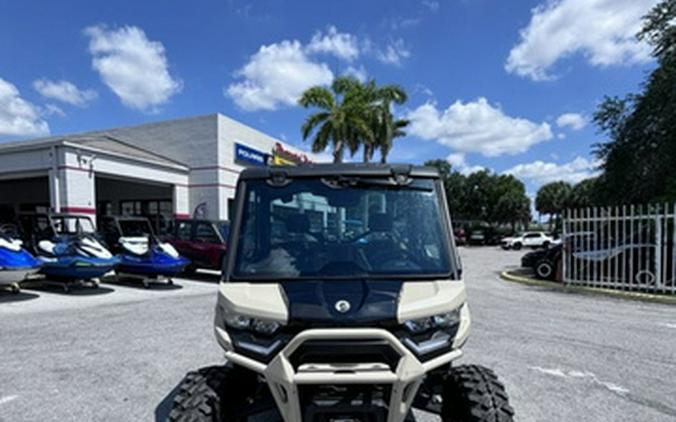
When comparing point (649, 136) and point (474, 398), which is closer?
point (474, 398)

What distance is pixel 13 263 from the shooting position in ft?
28.0

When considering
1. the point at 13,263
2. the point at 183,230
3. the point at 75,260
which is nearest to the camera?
the point at 13,263

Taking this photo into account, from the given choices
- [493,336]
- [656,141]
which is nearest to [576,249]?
[656,141]

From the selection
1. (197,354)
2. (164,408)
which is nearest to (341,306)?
(164,408)

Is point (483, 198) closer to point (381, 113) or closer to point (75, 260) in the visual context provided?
point (381, 113)

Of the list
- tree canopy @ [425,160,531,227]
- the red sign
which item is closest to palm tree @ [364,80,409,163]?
the red sign

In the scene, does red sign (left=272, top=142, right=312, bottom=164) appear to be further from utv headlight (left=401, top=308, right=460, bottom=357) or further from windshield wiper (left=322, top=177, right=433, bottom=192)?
utv headlight (left=401, top=308, right=460, bottom=357)

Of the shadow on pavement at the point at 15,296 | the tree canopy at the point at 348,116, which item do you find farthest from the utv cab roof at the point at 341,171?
the tree canopy at the point at 348,116

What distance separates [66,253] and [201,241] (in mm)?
3852

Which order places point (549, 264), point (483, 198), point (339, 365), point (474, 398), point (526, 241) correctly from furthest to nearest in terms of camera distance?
point (483, 198)
point (526, 241)
point (549, 264)
point (474, 398)
point (339, 365)

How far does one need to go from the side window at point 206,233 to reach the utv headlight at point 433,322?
11.2 metres

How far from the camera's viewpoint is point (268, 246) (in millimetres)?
2859

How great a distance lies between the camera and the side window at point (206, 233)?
41.9 ft

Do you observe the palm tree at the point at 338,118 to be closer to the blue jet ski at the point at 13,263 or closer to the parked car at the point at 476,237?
the blue jet ski at the point at 13,263
